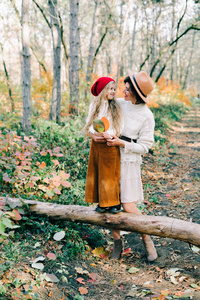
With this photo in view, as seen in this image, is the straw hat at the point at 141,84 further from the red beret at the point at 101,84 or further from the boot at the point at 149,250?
the boot at the point at 149,250

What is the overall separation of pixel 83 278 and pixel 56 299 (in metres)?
0.52

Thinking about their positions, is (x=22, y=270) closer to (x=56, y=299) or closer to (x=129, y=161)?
(x=56, y=299)

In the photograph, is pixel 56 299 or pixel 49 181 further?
pixel 49 181

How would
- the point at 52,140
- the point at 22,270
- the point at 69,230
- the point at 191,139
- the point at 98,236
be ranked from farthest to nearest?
the point at 191,139
the point at 52,140
the point at 98,236
the point at 69,230
the point at 22,270

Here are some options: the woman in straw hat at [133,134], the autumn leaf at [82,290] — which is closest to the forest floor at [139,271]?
the autumn leaf at [82,290]

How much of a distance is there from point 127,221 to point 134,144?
0.95 metres

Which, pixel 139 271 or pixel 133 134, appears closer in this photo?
pixel 133 134

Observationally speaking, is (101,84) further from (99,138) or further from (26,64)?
(26,64)

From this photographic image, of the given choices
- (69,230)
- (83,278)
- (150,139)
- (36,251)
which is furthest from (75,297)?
(150,139)

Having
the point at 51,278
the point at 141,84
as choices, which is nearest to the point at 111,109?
the point at 141,84

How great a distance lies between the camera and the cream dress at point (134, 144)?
2.90 metres

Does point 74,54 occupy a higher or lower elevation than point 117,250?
higher

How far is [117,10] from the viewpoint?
21703mm

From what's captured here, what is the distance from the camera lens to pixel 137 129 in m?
2.95
